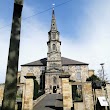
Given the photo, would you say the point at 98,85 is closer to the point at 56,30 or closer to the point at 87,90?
the point at 87,90

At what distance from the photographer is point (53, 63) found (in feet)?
148

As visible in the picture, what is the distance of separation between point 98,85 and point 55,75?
32.0 meters

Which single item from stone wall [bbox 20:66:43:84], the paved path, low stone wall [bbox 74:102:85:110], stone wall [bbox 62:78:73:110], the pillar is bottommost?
the paved path

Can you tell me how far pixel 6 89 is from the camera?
2.89 m

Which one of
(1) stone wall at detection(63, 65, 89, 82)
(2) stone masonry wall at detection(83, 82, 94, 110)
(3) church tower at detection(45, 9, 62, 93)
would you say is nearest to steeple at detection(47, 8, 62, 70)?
(3) church tower at detection(45, 9, 62, 93)

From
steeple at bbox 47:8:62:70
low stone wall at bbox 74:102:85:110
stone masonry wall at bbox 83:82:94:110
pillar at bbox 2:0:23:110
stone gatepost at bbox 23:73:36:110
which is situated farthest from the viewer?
steeple at bbox 47:8:62:70

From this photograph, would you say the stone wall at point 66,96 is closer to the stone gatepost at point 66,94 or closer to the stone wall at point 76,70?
the stone gatepost at point 66,94

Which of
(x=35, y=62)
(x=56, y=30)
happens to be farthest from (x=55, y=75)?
(x=56, y=30)

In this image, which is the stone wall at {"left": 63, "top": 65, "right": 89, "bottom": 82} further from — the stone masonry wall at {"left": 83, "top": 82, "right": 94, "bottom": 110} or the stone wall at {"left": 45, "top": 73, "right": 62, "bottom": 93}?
the stone masonry wall at {"left": 83, "top": 82, "right": 94, "bottom": 110}

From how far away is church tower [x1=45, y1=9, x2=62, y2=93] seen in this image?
140ft

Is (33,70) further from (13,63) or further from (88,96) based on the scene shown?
(13,63)

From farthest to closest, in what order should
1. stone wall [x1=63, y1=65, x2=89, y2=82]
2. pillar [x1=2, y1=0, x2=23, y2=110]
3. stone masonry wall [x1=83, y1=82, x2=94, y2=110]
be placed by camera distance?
1. stone wall [x1=63, y1=65, x2=89, y2=82]
2. stone masonry wall [x1=83, y1=82, x2=94, y2=110]
3. pillar [x1=2, y1=0, x2=23, y2=110]

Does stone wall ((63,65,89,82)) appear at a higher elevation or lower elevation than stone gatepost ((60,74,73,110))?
higher

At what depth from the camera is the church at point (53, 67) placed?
4325cm
